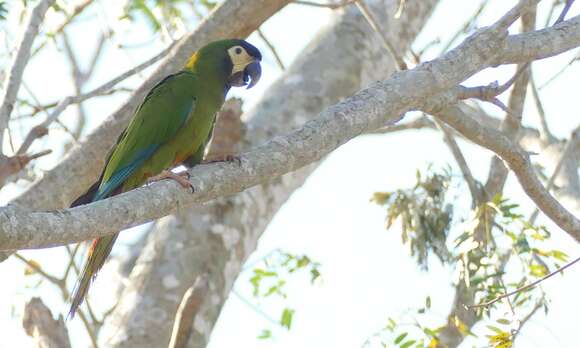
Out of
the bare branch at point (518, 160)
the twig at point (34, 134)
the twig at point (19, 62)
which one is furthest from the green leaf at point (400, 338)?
the twig at point (19, 62)

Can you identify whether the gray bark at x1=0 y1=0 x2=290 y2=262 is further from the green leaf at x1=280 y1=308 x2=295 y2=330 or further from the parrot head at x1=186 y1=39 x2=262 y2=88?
the green leaf at x1=280 y1=308 x2=295 y2=330

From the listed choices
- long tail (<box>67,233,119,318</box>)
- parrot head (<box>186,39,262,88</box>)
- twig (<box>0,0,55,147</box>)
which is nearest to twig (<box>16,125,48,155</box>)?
twig (<box>0,0,55,147</box>)

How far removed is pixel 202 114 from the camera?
449cm

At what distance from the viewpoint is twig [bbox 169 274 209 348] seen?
4117 mm

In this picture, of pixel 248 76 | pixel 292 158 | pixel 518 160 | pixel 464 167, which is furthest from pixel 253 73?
pixel 292 158

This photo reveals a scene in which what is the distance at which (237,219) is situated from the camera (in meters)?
4.74

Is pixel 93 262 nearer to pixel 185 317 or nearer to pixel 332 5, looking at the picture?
pixel 185 317

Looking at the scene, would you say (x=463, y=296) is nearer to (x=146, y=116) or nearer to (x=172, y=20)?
(x=146, y=116)

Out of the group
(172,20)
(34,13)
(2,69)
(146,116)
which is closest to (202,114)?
(146,116)

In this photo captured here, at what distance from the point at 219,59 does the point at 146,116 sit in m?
0.48

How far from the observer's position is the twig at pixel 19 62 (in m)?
3.88

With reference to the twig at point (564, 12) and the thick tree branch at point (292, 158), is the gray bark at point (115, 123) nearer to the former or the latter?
the thick tree branch at point (292, 158)

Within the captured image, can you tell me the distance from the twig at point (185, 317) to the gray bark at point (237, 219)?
0.05m

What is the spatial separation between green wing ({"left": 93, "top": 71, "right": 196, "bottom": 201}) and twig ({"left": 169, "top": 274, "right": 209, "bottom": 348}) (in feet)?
1.73
